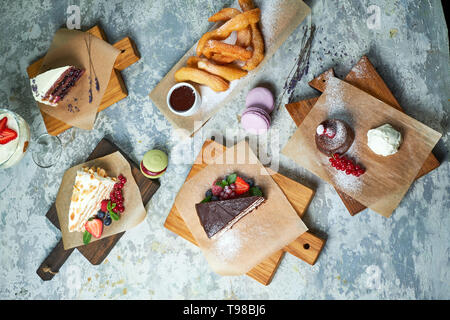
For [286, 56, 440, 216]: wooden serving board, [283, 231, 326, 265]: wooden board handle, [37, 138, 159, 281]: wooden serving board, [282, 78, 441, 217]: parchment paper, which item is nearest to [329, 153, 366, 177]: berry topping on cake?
[282, 78, 441, 217]: parchment paper

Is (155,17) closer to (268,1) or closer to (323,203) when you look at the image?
(268,1)

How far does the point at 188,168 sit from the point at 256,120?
60 centimetres

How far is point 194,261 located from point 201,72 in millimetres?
1315

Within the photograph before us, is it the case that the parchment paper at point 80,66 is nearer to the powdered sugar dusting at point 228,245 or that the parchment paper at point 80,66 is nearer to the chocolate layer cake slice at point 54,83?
the chocolate layer cake slice at point 54,83

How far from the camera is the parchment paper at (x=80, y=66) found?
2584 millimetres

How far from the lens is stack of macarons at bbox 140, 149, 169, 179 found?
2.45m

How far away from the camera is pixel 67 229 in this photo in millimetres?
2598

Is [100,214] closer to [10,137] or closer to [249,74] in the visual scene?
[10,137]

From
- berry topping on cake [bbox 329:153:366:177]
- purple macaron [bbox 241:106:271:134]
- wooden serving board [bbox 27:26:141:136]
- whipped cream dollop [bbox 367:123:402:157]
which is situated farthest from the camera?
wooden serving board [bbox 27:26:141:136]

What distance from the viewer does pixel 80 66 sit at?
262 centimetres

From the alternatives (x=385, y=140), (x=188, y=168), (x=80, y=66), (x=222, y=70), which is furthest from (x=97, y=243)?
(x=385, y=140)

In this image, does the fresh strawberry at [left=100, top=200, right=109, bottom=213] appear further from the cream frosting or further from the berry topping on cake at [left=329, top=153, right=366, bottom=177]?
the berry topping on cake at [left=329, top=153, right=366, bottom=177]

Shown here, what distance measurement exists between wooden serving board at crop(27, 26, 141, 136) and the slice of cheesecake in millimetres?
439

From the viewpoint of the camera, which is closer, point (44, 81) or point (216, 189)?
point (216, 189)
